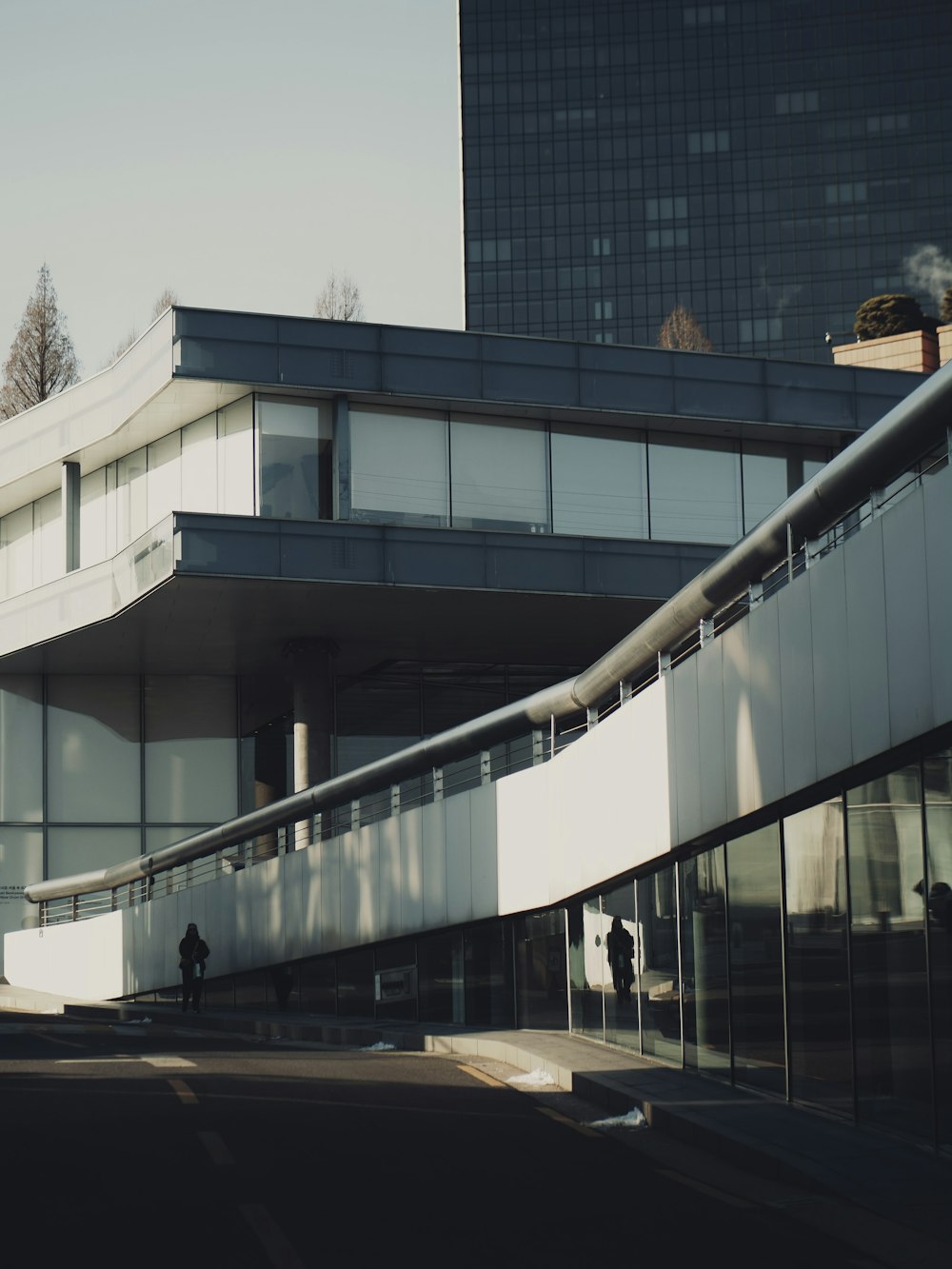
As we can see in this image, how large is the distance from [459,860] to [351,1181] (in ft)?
35.8

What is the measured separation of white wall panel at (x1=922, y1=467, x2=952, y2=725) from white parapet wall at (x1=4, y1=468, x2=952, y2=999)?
16mm

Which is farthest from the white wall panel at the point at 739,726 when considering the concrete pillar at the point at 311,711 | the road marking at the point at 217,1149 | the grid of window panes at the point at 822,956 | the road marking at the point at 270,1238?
the concrete pillar at the point at 311,711

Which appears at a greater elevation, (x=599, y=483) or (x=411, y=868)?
(x=599, y=483)

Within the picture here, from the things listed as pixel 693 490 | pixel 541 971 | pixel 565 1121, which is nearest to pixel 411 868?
pixel 541 971

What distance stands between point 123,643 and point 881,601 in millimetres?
26681

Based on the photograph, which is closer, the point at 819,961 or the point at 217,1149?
the point at 217,1149

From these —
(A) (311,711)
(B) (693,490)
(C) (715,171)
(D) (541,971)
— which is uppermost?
(C) (715,171)

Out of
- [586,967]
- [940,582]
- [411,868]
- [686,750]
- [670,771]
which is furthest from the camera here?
[411,868]

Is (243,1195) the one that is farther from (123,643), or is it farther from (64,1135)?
(123,643)

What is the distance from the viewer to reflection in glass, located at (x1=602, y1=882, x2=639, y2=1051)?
52.4 feet

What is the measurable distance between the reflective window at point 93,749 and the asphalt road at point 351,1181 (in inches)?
919

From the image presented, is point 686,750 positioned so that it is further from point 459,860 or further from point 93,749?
point 93,749

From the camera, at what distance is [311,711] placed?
3394cm

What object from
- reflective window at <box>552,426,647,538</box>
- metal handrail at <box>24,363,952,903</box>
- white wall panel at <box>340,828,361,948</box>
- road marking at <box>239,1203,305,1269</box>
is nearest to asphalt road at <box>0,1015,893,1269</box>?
road marking at <box>239,1203,305,1269</box>
